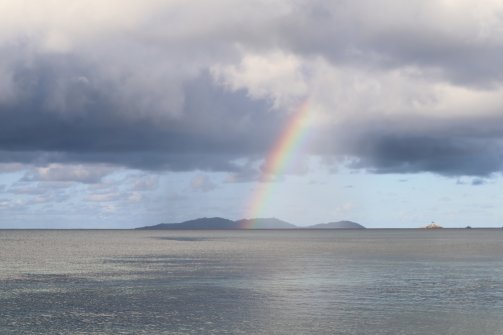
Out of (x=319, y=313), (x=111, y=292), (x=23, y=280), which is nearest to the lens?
(x=319, y=313)

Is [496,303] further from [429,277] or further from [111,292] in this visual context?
[111,292]

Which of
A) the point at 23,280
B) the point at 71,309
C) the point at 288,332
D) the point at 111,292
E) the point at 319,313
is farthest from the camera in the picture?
the point at 23,280

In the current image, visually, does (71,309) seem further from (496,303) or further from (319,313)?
(496,303)

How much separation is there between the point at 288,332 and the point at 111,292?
34648 mm

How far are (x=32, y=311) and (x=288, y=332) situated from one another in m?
28.3

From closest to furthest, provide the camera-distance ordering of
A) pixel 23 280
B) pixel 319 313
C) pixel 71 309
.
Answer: pixel 319 313 → pixel 71 309 → pixel 23 280

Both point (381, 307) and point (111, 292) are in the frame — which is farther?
point (111, 292)

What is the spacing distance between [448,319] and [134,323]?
1166 inches

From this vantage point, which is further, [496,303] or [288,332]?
[496,303]

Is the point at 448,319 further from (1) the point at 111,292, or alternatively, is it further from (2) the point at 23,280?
(2) the point at 23,280

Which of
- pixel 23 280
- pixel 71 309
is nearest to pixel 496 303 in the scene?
pixel 71 309

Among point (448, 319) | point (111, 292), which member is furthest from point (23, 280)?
point (448, 319)

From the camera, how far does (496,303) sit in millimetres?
68125

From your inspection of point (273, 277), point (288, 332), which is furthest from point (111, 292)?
point (288, 332)
